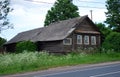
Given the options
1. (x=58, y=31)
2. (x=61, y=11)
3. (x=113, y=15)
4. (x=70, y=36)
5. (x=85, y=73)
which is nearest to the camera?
(x=85, y=73)

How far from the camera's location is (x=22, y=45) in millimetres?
49969

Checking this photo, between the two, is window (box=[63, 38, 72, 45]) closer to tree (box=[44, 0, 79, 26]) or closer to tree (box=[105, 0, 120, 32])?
tree (box=[105, 0, 120, 32])

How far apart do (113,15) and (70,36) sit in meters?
20.1

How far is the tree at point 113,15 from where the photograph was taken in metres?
62.1

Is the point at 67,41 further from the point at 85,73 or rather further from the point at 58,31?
the point at 85,73

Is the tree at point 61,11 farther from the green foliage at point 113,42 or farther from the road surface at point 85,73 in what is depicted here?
the road surface at point 85,73

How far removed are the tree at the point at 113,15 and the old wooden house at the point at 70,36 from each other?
1332 centimetres

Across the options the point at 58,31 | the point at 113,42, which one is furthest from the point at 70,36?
the point at 113,42

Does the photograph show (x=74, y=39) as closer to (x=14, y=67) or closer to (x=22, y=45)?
(x=22, y=45)

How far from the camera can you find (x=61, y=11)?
75.1 metres

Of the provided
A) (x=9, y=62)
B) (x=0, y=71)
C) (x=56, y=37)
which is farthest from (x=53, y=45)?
(x=0, y=71)

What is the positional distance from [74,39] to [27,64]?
20.7 m

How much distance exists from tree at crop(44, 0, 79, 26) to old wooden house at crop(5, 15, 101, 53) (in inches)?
898

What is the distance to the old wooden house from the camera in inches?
1781
